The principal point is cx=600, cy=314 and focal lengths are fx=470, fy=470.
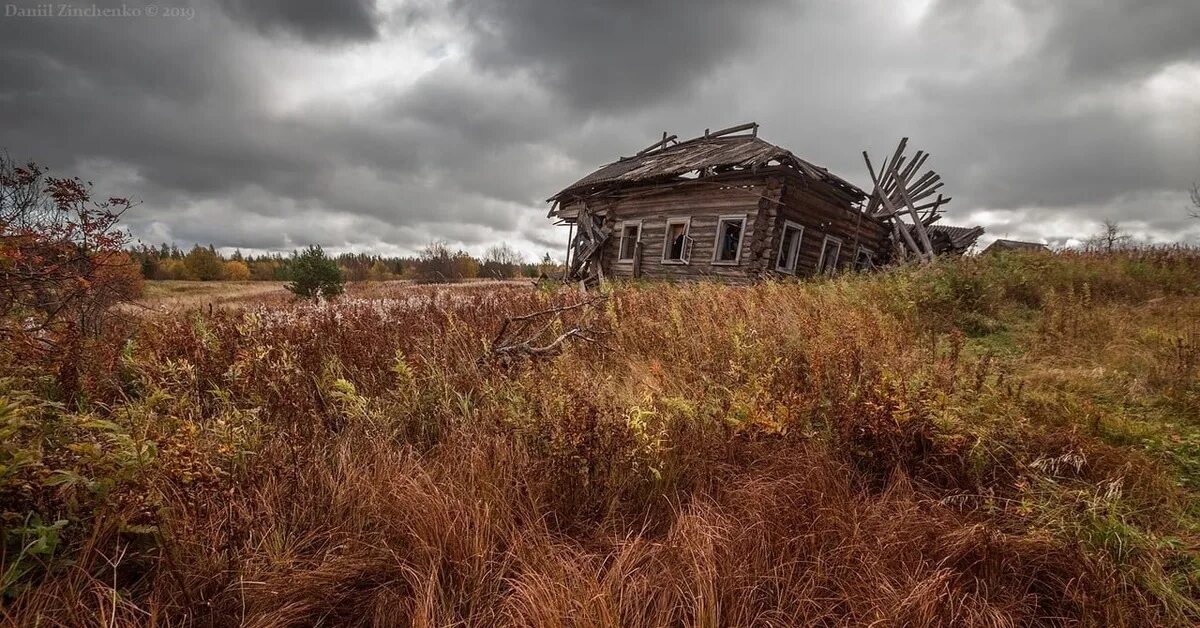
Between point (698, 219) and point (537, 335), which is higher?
point (698, 219)

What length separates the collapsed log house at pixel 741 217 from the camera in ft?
42.5

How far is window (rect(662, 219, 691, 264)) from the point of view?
14562mm

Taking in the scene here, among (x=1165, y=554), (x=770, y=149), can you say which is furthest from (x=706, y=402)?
(x=770, y=149)

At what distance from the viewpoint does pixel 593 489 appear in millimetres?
2398

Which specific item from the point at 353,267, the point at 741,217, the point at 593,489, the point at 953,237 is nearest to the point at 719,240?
the point at 741,217

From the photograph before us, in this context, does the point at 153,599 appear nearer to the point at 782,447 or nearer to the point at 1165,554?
the point at 782,447

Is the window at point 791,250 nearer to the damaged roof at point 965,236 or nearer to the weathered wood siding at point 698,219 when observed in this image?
the weathered wood siding at point 698,219

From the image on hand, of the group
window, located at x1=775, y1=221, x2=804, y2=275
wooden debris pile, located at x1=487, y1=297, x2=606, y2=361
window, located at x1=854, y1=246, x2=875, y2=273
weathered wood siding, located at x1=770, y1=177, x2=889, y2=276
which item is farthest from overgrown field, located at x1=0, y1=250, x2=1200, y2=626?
window, located at x1=854, y1=246, x2=875, y2=273

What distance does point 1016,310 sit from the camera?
21.9 ft

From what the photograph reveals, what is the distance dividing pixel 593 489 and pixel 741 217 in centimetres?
1224

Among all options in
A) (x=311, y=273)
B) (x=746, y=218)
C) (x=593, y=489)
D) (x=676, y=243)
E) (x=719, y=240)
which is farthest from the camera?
(x=311, y=273)

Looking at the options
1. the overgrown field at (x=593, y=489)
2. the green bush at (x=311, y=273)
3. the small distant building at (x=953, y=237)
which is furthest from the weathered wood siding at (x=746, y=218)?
the green bush at (x=311, y=273)

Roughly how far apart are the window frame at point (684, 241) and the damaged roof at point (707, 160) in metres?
1.41

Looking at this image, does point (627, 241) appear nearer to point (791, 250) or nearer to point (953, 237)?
point (791, 250)
